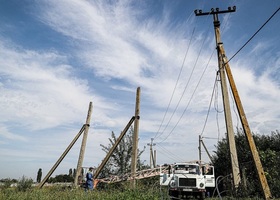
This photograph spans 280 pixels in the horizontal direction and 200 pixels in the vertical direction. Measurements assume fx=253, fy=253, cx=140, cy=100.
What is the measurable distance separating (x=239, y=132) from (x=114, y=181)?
11.5 metres

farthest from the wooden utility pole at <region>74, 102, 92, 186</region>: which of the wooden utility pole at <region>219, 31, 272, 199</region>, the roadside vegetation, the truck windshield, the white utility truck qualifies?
the wooden utility pole at <region>219, 31, 272, 199</region>

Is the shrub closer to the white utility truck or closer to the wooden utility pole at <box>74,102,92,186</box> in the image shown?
the wooden utility pole at <box>74,102,92,186</box>

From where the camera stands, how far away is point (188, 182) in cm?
1446

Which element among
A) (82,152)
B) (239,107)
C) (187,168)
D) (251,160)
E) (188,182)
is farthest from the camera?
(82,152)

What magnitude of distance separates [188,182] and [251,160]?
6287 mm

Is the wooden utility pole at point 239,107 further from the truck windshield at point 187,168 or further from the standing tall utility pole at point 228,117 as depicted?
the truck windshield at point 187,168

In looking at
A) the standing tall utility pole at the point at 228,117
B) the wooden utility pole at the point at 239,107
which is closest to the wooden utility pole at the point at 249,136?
the wooden utility pole at the point at 239,107

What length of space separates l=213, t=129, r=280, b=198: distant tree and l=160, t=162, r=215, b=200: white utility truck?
5.63ft

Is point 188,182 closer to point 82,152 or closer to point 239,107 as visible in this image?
point 239,107

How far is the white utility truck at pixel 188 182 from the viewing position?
14.2 metres

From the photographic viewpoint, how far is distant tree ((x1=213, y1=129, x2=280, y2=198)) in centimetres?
1245

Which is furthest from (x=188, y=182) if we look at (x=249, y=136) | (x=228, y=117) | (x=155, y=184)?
(x=249, y=136)

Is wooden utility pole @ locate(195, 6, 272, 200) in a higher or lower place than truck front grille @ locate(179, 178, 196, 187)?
higher

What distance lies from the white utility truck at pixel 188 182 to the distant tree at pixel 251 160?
172 cm
